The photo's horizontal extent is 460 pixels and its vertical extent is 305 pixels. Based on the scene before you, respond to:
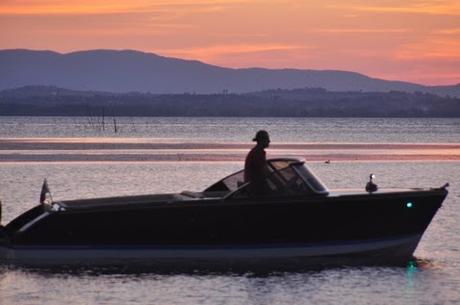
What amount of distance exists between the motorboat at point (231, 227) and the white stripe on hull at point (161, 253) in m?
0.02

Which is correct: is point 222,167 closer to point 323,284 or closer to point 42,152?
point 42,152

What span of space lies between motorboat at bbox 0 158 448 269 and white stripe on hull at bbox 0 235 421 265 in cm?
2

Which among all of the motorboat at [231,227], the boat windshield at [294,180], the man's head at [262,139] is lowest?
the motorboat at [231,227]

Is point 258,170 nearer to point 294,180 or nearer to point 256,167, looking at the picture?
point 256,167

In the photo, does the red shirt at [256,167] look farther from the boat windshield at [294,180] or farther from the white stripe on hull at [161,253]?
the white stripe on hull at [161,253]

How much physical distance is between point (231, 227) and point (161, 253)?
1204 millimetres

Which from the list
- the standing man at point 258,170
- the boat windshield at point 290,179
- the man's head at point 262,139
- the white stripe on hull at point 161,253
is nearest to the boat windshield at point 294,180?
the boat windshield at point 290,179

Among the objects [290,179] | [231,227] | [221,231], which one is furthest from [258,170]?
[221,231]

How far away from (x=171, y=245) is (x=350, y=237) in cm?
290

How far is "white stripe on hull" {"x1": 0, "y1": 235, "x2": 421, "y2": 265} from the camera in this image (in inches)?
882

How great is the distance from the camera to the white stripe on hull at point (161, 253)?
2239cm

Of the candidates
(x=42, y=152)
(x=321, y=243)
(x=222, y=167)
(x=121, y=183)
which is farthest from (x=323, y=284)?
(x=42, y=152)

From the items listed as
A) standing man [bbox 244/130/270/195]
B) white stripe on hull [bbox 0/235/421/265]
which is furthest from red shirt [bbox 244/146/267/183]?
white stripe on hull [bbox 0/235/421/265]

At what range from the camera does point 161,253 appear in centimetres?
2252
